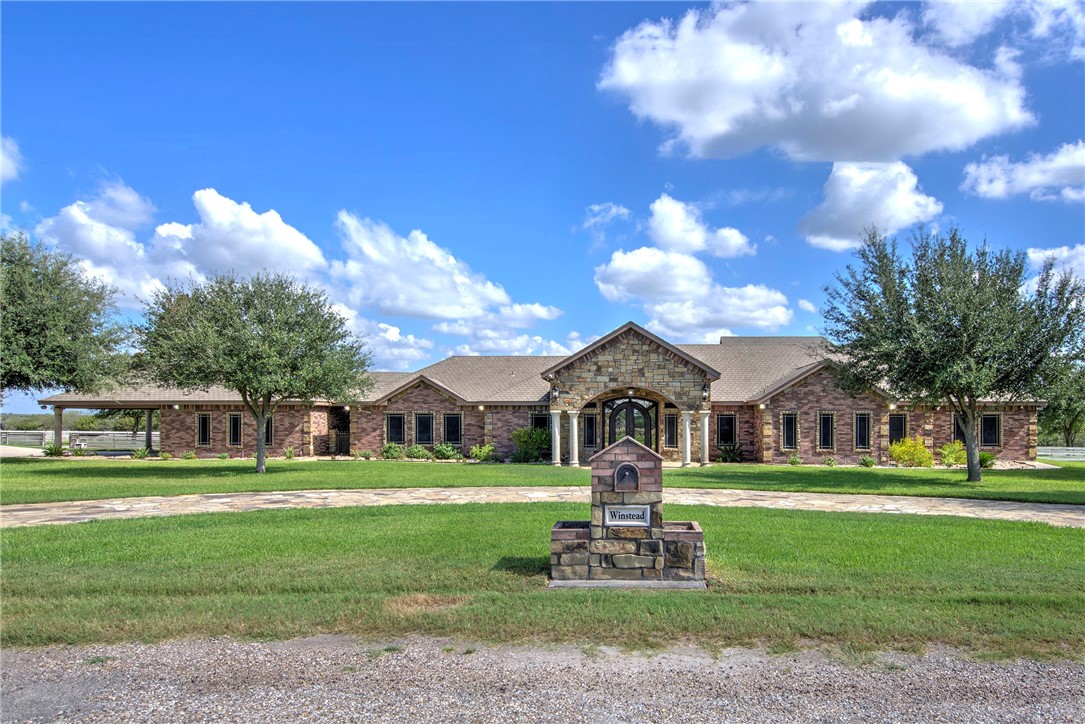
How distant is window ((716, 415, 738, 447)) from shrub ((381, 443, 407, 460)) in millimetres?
12645

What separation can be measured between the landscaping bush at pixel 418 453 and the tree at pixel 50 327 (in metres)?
10.8

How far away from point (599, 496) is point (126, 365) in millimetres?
23574

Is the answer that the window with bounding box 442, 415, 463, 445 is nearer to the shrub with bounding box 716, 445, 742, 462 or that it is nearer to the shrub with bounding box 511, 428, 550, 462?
the shrub with bounding box 511, 428, 550, 462

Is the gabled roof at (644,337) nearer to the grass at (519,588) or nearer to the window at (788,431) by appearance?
the window at (788,431)

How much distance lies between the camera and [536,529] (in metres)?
10.8

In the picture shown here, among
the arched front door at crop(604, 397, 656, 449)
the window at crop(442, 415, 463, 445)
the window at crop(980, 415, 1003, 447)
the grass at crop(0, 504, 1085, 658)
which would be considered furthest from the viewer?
the window at crop(442, 415, 463, 445)

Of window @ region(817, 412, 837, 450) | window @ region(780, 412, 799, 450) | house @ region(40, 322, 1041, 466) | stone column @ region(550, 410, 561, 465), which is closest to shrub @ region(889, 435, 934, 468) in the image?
house @ region(40, 322, 1041, 466)

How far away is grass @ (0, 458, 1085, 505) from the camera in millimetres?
16516

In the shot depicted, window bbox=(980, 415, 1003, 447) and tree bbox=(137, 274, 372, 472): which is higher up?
tree bbox=(137, 274, 372, 472)

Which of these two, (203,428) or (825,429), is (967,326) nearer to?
(825,429)

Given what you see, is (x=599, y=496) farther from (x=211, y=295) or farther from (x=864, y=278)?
(x=211, y=295)

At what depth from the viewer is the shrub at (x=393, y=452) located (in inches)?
1163

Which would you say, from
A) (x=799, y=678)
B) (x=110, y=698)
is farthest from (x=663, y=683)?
(x=110, y=698)

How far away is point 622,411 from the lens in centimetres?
2878
